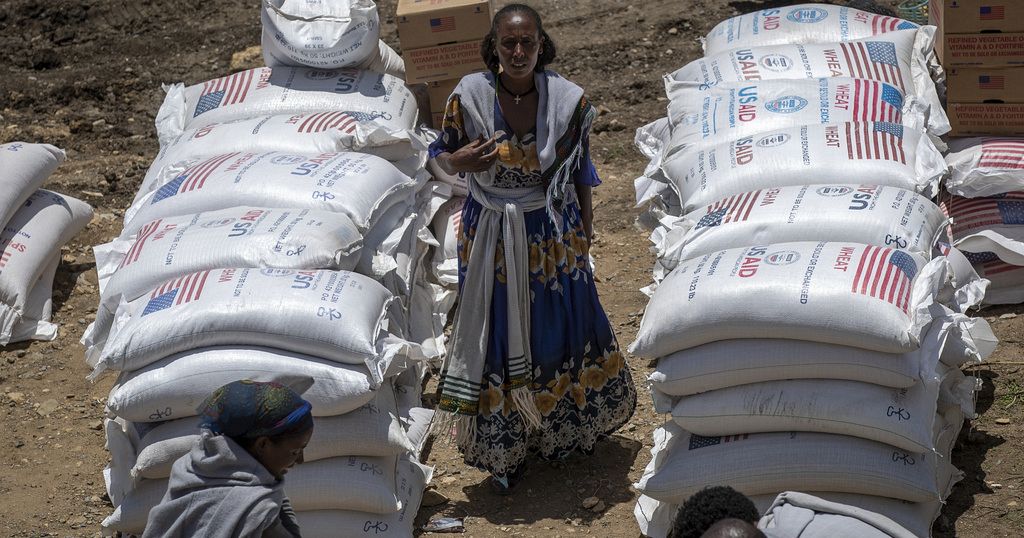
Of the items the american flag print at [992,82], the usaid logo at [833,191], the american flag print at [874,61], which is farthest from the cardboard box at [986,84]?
→ the usaid logo at [833,191]

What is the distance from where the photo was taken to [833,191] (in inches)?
167

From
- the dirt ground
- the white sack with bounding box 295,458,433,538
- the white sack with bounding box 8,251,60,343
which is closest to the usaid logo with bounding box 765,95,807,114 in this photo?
the dirt ground

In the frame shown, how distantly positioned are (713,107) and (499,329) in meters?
1.45

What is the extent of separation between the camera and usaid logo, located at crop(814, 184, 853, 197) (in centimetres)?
422

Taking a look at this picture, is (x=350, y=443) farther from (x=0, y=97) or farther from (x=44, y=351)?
(x=0, y=97)

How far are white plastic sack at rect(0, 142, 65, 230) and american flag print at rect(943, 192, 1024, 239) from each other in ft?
14.0

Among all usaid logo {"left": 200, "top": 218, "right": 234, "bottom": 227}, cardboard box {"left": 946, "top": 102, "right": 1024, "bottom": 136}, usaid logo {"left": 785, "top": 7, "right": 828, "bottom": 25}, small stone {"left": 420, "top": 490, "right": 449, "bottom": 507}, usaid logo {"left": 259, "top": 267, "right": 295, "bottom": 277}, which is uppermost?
usaid logo {"left": 200, "top": 218, "right": 234, "bottom": 227}

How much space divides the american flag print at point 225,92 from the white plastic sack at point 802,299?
2.57 m

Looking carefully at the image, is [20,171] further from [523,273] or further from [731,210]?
[731,210]

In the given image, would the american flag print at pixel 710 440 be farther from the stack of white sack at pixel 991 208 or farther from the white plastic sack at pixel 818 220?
the stack of white sack at pixel 991 208

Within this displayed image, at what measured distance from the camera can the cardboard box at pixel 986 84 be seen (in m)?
5.13

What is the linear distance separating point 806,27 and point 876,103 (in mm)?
861

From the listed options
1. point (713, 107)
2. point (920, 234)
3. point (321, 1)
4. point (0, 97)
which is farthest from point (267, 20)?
point (0, 97)

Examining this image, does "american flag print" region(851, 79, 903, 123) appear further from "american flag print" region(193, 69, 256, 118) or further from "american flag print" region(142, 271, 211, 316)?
"american flag print" region(193, 69, 256, 118)
